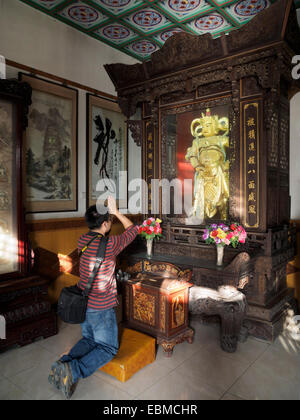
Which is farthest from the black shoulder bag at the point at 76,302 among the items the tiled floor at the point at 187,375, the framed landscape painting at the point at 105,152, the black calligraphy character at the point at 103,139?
the black calligraphy character at the point at 103,139

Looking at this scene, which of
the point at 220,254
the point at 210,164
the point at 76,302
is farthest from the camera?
the point at 210,164

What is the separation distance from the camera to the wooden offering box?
3.16 meters

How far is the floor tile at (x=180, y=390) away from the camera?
2.48m

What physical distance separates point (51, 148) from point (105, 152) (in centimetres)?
108

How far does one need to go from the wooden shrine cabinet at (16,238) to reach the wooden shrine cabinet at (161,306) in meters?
1.02

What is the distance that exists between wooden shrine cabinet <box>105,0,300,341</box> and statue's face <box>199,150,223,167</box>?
0.01 m

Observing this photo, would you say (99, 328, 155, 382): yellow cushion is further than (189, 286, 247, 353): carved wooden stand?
No

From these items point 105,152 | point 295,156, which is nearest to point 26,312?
point 105,152

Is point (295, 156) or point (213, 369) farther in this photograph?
point (295, 156)

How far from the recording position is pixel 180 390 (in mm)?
2574

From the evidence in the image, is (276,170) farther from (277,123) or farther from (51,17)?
(51,17)

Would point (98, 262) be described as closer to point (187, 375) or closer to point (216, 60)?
point (187, 375)

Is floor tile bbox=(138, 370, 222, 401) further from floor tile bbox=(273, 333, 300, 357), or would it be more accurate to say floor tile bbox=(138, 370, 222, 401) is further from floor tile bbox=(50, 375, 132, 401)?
floor tile bbox=(273, 333, 300, 357)

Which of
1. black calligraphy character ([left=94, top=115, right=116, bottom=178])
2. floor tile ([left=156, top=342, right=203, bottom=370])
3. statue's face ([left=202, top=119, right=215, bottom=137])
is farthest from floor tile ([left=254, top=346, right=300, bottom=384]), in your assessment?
black calligraphy character ([left=94, top=115, right=116, bottom=178])
